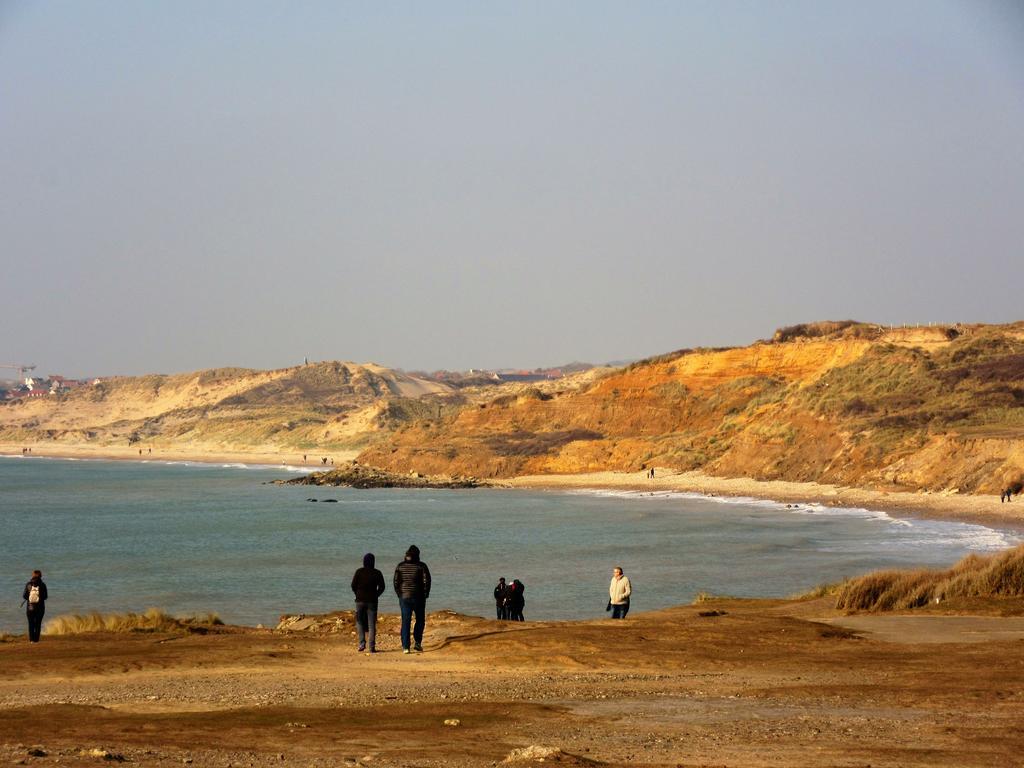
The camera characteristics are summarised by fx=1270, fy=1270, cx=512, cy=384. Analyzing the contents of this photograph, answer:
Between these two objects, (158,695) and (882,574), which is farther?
(882,574)

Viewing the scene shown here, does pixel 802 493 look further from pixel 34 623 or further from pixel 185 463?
pixel 185 463

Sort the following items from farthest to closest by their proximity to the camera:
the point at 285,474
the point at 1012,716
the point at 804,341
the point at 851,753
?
1. the point at 285,474
2. the point at 804,341
3. the point at 1012,716
4. the point at 851,753

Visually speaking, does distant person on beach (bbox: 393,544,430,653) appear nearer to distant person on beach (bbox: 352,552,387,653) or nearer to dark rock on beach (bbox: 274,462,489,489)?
distant person on beach (bbox: 352,552,387,653)

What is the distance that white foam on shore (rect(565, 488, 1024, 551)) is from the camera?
43.8 meters

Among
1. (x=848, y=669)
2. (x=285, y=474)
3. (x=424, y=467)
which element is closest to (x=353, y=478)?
(x=424, y=467)

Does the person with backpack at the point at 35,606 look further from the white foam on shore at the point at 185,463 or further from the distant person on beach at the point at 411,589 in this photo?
the white foam on shore at the point at 185,463

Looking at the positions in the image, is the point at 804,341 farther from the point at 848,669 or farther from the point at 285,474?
the point at 848,669

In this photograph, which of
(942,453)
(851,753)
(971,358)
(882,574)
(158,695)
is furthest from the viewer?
(971,358)

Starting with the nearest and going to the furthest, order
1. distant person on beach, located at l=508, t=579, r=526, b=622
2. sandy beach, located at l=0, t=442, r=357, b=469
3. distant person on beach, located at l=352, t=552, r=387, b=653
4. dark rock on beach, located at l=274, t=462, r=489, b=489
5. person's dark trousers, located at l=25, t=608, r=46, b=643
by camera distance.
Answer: distant person on beach, located at l=352, t=552, r=387, b=653
person's dark trousers, located at l=25, t=608, r=46, b=643
distant person on beach, located at l=508, t=579, r=526, b=622
dark rock on beach, located at l=274, t=462, r=489, b=489
sandy beach, located at l=0, t=442, r=357, b=469

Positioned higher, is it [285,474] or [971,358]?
[971,358]

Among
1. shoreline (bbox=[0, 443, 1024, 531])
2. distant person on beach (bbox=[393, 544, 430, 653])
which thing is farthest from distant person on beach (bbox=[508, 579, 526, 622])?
shoreline (bbox=[0, 443, 1024, 531])

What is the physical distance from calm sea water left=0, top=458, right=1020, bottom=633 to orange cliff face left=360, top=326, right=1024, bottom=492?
751 centimetres

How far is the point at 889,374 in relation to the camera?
86.8 m

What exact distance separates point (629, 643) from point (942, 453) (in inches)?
2129
